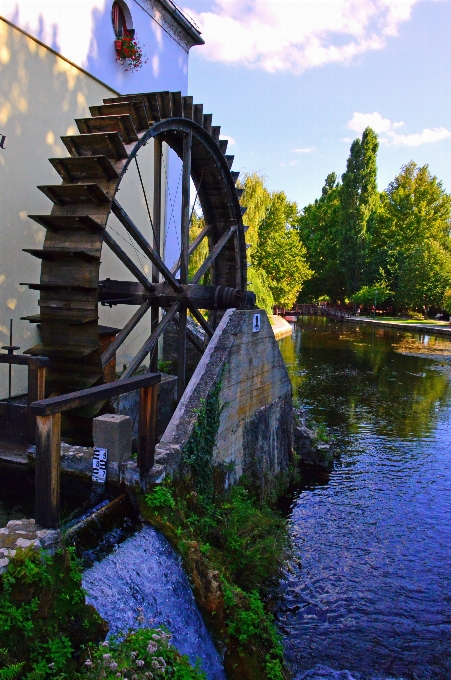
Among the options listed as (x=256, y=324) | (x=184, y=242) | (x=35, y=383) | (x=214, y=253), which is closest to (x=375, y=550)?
(x=256, y=324)

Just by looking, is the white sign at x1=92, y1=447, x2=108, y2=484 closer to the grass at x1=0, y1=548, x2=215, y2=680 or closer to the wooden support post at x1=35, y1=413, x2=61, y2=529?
the wooden support post at x1=35, y1=413, x2=61, y2=529

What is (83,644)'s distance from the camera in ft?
10.5

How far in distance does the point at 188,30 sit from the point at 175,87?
106 centimetres

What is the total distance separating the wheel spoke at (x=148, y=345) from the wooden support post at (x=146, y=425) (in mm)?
2350

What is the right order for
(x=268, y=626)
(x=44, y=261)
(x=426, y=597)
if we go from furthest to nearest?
(x=44, y=261) < (x=426, y=597) < (x=268, y=626)

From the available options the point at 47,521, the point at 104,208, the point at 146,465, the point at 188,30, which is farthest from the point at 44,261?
the point at 188,30

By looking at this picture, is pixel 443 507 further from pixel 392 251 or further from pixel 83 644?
pixel 392 251

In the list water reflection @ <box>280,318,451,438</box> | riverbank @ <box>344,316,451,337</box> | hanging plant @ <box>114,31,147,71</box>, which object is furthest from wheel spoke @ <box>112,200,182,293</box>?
riverbank @ <box>344,316,451,337</box>

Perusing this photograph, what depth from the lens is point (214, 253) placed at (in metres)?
9.22

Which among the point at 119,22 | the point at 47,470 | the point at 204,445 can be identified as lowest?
the point at 204,445

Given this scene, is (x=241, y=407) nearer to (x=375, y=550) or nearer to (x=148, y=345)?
(x=148, y=345)

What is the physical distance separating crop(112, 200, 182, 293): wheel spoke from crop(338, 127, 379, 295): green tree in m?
43.1

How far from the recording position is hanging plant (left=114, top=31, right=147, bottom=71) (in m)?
8.73

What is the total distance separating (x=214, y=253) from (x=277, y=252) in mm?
26521
